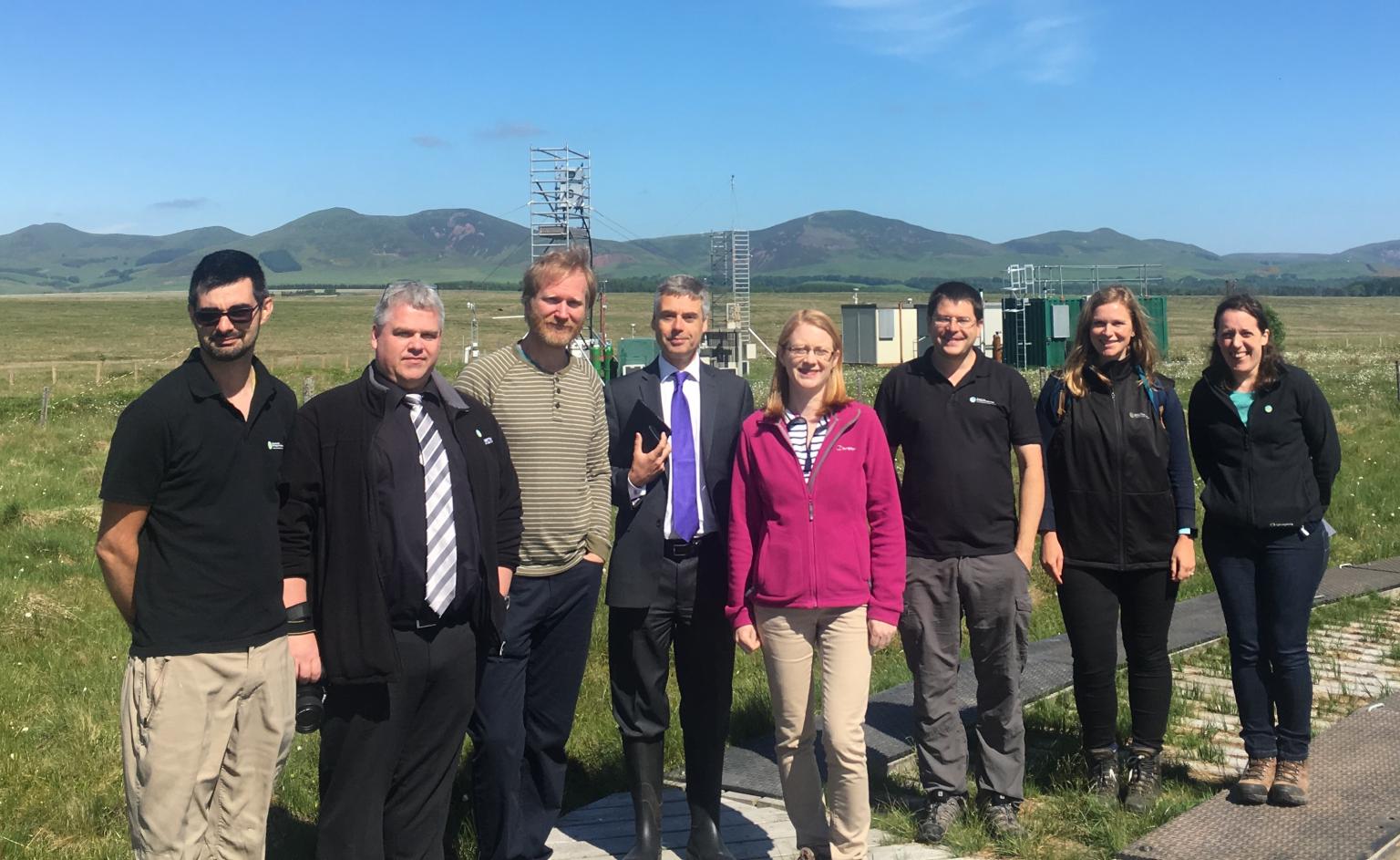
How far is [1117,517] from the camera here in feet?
16.6

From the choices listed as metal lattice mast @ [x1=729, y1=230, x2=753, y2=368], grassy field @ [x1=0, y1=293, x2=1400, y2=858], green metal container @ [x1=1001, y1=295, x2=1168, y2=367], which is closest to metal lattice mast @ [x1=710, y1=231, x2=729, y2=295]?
metal lattice mast @ [x1=729, y1=230, x2=753, y2=368]

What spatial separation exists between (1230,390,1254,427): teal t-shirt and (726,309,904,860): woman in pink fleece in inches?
65.0

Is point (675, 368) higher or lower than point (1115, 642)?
higher

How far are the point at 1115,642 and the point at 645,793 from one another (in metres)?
2.07

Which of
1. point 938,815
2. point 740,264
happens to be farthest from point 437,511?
point 740,264

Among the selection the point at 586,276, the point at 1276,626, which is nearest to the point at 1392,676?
the point at 1276,626

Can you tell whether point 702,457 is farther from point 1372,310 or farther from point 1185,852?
point 1372,310

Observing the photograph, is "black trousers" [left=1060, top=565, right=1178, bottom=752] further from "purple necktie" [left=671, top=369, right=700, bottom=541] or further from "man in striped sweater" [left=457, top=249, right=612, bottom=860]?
"man in striped sweater" [left=457, top=249, right=612, bottom=860]

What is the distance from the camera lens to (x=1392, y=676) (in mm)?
7184

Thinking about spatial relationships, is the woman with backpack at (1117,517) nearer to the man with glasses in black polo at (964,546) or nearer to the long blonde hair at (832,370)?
the man with glasses in black polo at (964,546)

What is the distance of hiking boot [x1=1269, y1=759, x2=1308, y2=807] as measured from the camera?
4.86 meters

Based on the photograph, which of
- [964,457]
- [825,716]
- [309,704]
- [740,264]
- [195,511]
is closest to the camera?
[195,511]

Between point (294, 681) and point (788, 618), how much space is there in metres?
1.72

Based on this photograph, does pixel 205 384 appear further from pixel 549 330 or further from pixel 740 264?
pixel 740 264
